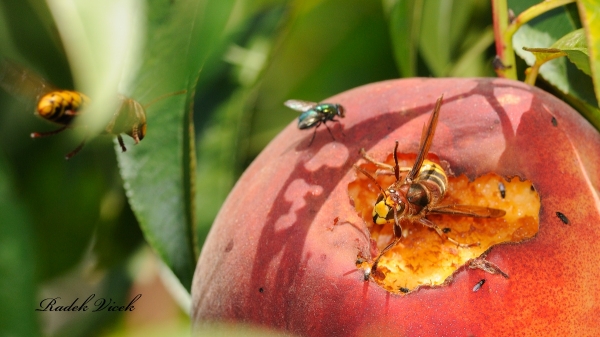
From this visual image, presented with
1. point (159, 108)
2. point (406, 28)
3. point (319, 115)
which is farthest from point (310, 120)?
point (406, 28)

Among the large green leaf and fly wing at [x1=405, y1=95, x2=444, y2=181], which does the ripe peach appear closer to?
fly wing at [x1=405, y1=95, x2=444, y2=181]

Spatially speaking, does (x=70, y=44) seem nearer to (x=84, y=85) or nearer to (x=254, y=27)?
(x=84, y=85)

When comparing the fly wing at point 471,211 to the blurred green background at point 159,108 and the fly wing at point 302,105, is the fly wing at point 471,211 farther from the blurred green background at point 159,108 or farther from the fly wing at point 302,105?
the blurred green background at point 159,108

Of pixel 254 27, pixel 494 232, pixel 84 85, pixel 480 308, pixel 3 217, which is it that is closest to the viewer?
pixel 480 308

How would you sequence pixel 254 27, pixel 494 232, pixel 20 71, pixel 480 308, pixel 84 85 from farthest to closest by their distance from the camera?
pixel 254 27 → pixel 84 85 → pixel 20 71 → pixel 494 232 → pixel 480 308

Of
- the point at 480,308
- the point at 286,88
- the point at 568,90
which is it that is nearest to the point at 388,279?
the point at 480,308

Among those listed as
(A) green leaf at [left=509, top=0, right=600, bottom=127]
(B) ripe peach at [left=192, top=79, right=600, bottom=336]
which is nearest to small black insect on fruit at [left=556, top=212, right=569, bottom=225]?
(B) ripe peach at [left=192, top=79, right=600, bottom=336]

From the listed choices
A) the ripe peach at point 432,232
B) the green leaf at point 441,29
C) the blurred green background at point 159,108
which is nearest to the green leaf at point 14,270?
the blurred green background at point 159,108

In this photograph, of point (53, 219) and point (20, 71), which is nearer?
point (20, 71)
